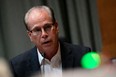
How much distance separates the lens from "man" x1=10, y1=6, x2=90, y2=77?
847 millimetres

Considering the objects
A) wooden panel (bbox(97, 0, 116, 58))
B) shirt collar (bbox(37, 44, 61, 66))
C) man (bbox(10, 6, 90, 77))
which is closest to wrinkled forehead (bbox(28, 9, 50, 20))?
man (bbox(10, 6, 90, 77))

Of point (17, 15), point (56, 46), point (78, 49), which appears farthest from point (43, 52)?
point (17, 15)

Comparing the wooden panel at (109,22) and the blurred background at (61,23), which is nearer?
the wooden panel at (109,22)

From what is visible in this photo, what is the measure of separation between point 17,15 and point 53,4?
0.29m

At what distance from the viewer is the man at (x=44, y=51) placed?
2.78ft

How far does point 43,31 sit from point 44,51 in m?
0.09

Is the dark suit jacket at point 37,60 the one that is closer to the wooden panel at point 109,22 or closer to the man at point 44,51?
the man at point 44,51

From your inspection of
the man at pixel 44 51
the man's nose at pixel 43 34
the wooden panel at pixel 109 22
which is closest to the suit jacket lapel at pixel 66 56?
the man at pixel 44 51

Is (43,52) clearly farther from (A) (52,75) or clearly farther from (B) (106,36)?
(B) (106,36)

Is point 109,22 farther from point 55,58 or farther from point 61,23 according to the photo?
point 55,58

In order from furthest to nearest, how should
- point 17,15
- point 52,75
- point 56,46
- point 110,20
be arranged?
point 17,15, point 110,20, point 56,46, point 52,75

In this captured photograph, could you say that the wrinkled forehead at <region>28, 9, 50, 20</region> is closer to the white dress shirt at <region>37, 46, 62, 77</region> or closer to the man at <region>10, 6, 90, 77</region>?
the man at <region>10, 6, 90, 77</region>

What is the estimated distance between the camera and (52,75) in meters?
0.81

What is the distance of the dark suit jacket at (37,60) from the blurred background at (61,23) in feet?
2.31
